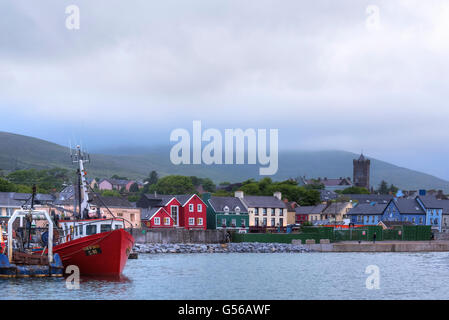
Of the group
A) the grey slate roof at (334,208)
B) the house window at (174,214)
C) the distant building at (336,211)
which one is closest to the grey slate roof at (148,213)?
the house window at (174,214)

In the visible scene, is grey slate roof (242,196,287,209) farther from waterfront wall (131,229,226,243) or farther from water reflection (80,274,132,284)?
water reflection (80,274,132,284)

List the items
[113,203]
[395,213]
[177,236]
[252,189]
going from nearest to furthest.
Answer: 1. [177,236]
2. [113,203]
3. [395,213]
4. [252,189]

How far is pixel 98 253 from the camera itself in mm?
49719

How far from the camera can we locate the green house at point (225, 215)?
11450 centimetres

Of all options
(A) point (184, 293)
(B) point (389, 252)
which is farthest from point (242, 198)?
(A) point (184, 293)

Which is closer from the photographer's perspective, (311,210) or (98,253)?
(98,253)

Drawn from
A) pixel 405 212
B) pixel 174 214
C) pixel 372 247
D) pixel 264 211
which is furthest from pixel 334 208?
pixel 372 247

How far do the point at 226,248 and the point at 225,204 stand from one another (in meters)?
24.8

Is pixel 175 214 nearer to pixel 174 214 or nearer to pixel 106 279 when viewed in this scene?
pixel 174 214

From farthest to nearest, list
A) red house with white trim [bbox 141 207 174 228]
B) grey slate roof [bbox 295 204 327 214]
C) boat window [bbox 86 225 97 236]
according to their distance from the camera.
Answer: grey slate roof [bbox 295 204 327 214] < red house with white trim [bbox 141 207 174 228] < boat window [bbox 86 225 97 236]

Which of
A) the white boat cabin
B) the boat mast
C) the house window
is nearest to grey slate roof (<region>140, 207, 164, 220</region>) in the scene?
the house window

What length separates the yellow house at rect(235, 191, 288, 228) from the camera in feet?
395

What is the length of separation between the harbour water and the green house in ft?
153

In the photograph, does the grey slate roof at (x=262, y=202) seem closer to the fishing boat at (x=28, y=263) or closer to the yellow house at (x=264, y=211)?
the yellow house at (x=264, y=211)
